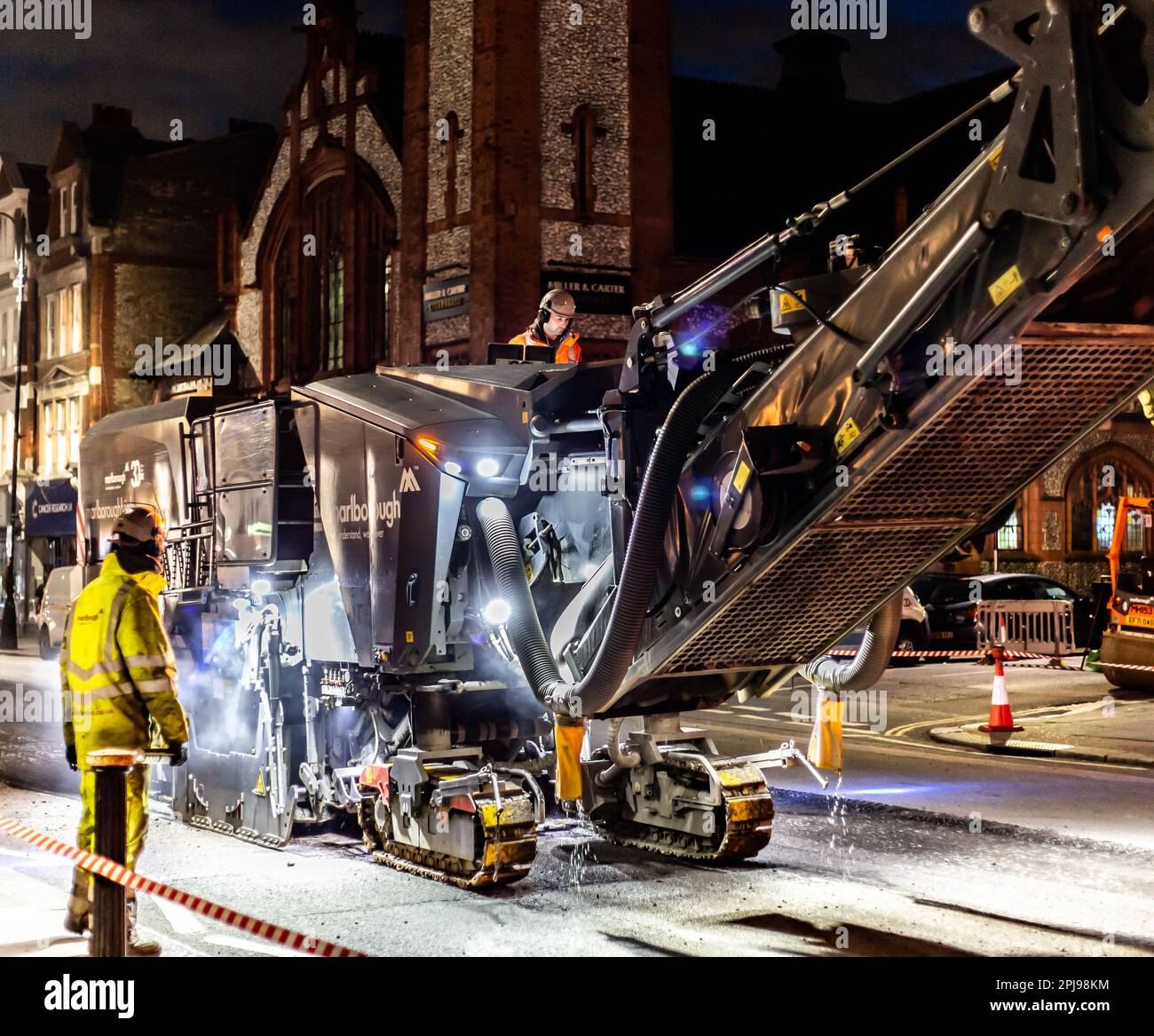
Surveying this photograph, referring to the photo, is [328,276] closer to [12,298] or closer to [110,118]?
[110,118]

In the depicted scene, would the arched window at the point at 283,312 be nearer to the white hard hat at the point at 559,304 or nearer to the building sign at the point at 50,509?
the building sign at the point at 50,509

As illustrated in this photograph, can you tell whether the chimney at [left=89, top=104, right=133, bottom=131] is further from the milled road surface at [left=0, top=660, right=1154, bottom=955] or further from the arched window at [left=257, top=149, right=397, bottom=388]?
the milled road surface at [left=0, top=660, right=1154, bottom=955]

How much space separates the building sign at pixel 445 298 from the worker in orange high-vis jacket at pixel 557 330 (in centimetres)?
1928

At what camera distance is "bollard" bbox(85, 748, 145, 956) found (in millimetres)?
5812

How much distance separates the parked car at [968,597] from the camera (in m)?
24.9

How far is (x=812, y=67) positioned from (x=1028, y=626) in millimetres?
19924

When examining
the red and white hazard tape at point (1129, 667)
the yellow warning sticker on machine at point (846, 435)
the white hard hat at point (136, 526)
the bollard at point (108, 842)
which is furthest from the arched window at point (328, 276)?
the bollard at point (108, 842)

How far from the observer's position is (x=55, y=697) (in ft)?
66.7

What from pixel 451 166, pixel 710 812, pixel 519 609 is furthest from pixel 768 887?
pixel 451 166

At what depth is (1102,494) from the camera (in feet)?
115

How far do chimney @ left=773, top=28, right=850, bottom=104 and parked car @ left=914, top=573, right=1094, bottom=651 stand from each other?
17173 millimetres

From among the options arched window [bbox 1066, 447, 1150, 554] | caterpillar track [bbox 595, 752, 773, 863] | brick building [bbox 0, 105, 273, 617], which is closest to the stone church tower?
arched window [bbox 1066, 447, 1150, 554]
